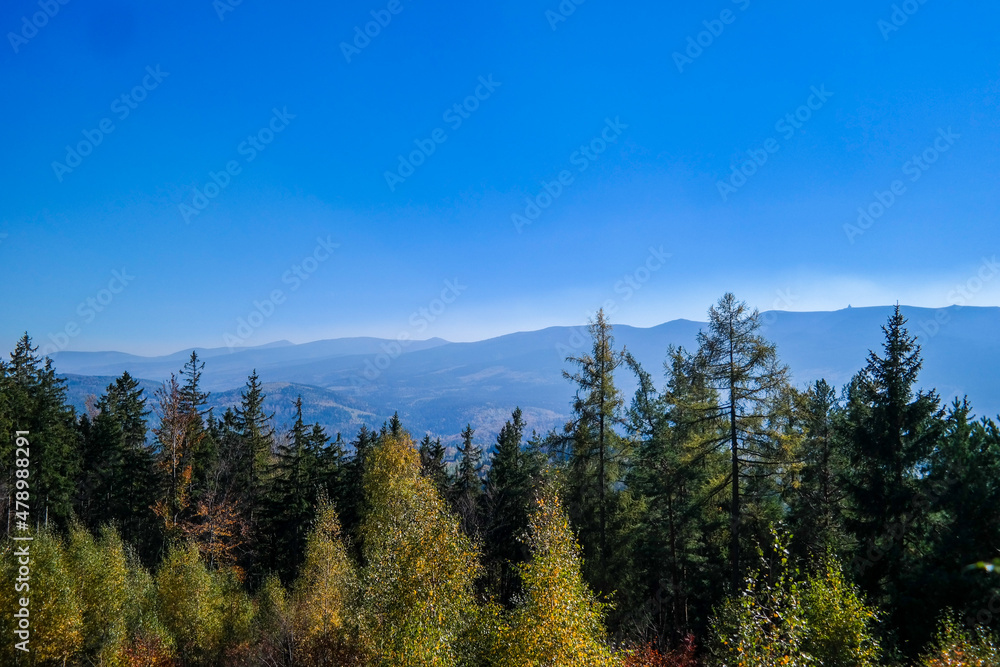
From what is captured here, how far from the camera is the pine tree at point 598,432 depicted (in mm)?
23891

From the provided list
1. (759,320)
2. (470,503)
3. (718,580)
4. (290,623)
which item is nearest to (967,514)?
(759,320)

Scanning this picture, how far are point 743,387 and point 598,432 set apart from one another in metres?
8.11

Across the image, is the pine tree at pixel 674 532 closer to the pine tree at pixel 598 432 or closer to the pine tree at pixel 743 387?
the pine tree at pixel 598 432

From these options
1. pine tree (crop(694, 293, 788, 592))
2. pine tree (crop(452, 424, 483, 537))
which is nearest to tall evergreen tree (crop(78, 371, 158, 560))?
pine tree (crop(452, 424, 483, 537))

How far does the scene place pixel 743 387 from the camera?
58.6 ft

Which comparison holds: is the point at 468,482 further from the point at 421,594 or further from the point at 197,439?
the point at 421,594

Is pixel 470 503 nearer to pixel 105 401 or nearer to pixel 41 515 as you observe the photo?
pixel 41 515

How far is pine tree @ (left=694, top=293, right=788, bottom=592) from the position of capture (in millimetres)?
17500

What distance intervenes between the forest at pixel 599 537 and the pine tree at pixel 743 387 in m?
0.08

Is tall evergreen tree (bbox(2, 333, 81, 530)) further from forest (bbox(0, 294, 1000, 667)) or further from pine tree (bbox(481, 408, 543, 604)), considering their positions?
pine tree (bbox(481, 408, 543, 604))

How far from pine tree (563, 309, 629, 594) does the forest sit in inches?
4.4

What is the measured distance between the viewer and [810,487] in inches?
921

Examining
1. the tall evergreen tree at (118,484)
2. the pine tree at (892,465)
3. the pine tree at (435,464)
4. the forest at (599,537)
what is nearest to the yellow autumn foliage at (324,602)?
the forest at (599,537)

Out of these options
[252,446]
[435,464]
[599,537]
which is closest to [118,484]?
[252,446]
